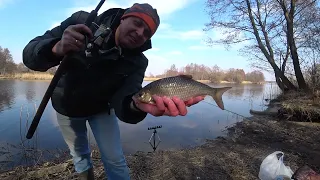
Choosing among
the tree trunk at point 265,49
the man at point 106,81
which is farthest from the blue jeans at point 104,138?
the tree trunk at point 265,49

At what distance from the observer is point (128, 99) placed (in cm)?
266

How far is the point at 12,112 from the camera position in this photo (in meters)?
13.0

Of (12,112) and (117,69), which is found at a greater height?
(117,69)

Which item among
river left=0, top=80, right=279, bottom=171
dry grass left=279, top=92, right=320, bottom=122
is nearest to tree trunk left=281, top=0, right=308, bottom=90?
dry grass left=279, top=92, right=320, bottom=122

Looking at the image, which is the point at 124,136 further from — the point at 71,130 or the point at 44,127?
the point at 71,130

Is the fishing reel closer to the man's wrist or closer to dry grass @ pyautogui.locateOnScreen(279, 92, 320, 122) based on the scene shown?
the man's wrist

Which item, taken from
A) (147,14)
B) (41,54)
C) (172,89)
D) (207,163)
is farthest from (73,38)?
(207,163)

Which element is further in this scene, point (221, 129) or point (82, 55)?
point (221, 129)

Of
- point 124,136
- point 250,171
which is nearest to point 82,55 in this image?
point 250,171

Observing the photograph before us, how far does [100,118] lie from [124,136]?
22.8 ft

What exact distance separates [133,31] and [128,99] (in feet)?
2.29

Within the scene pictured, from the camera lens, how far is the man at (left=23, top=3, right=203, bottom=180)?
7.55 feet

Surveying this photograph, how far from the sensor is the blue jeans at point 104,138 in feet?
9.60

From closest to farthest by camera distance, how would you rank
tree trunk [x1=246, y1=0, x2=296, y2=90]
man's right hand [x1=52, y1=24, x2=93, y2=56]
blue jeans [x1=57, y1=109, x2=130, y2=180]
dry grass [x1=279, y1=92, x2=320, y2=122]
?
man's right hand [x1=52, y1=24, x2=93, y2=56], blue jeans [x1=57, y1=109, x2=130, y2=180], dry grass [x1=279, y1=92, x2=320, y2=122], tree trunk [x1=246, y1=0, x2=296, y2=90]
